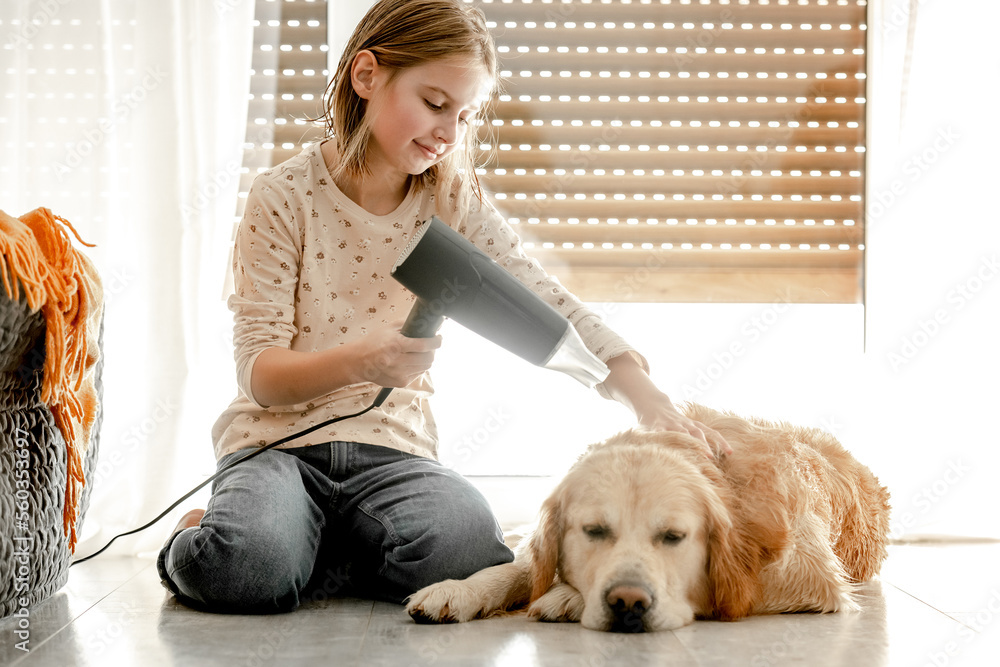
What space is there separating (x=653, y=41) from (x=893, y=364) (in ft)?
4.27

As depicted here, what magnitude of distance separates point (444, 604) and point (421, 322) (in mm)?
515

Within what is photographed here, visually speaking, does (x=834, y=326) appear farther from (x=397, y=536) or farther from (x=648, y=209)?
(x=397, y=536)

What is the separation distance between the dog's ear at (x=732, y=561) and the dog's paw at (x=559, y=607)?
0.25 metres

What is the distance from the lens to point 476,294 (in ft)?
4.68

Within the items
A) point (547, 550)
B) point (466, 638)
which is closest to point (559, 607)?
point (547, 550)

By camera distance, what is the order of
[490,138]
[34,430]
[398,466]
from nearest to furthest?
[34,430]
[398,466]
[490,138]

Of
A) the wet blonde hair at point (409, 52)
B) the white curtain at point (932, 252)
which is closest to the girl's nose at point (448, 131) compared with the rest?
the wet blonde hair at point (409, 52)

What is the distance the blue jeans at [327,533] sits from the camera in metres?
Result: 1.62

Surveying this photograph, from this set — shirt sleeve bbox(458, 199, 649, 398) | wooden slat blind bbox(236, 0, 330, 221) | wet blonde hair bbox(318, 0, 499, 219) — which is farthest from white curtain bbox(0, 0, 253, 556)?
shirt sleeve bbox(458, 199, 649, 398)

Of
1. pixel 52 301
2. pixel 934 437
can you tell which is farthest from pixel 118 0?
pixel 934 437

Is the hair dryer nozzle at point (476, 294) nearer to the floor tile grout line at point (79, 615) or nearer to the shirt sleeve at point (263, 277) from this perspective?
the shirt sleeve at point (263, 277)

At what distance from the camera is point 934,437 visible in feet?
8.67

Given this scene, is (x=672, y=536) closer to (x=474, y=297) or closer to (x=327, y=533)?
(x=474, y=297)

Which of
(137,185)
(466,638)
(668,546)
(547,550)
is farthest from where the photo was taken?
(137,185)
